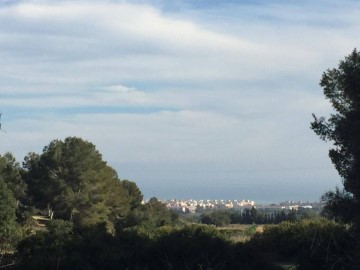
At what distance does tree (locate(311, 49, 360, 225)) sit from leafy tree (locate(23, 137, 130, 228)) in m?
29.1

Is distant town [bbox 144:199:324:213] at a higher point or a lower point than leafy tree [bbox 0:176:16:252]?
higher

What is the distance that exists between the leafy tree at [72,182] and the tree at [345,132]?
95.6ft

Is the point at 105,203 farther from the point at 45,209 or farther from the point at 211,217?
the point at 211,217

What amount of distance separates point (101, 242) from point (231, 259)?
13.5 ft

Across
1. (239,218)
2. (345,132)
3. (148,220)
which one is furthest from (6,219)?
(239,218)

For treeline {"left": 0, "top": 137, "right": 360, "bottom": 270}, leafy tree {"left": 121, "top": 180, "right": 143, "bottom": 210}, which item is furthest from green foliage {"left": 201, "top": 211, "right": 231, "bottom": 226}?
treeline {"left": 0, "top": 137, "right": 360, "bottom": 270}

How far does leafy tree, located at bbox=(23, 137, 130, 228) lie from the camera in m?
44.3

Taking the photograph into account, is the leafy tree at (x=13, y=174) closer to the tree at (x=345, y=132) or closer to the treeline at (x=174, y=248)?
the treeline at (x=174, y=248)

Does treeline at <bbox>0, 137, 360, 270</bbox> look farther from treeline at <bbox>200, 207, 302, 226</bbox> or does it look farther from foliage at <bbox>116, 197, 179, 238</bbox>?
treeline at <bbox>200, 207, 302, 226</bbox>

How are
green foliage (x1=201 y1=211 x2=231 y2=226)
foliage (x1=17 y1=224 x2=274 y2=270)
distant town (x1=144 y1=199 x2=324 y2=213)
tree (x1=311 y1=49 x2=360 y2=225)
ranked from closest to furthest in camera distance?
tree (x1=311 y1=49 x2=360 y2=225) < foliage (x1=17 y1=224 x2=274 y2=270) < green foliage (x1=201 y1=211 x2=231 y2=226) < distant town (x1=144 y1=199 x2=324 y2=213)

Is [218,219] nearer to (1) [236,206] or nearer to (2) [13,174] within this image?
(2) [13,174]

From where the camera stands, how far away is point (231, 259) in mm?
18922

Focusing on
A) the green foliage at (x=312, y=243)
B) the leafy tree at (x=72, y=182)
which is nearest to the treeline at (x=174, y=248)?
the green foliage at (x=312, y=243)

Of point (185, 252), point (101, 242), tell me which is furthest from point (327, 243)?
point (101, 242)
